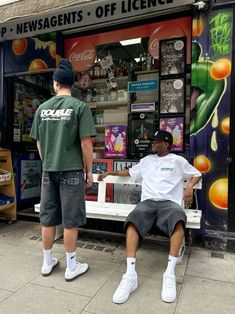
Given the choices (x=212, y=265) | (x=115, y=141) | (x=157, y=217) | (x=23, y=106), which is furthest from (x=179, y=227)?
(x=23, y=106)

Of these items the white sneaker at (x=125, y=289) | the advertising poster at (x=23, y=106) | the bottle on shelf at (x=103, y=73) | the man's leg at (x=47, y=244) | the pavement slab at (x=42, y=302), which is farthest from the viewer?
the advertising poster at (x=23, y=106)

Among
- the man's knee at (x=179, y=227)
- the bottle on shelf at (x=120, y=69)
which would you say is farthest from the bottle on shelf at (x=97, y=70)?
the man's knee at (x=179, y=227)

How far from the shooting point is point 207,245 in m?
3.45

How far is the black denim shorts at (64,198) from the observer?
2.66 m

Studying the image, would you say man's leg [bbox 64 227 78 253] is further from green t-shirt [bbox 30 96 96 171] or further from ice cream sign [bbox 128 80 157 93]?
ice cream sign [bbox 128 80 157 93]

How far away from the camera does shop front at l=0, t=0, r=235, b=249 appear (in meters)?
3.35

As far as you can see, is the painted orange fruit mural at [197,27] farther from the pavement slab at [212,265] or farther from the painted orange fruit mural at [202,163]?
the pavement slab at [212,265]

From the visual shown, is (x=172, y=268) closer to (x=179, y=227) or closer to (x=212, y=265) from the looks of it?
(x=179, y=227)

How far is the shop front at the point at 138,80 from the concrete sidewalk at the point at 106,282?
62 centimetres

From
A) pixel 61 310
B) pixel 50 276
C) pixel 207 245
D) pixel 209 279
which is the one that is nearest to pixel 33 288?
pixel 50 276

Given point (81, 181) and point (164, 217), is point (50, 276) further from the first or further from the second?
point (164, 217)

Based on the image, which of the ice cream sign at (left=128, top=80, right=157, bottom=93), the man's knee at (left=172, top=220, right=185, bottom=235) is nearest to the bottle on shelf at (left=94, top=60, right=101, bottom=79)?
the ice cream sign at (left=128, top=80, right=157, bottom=93)

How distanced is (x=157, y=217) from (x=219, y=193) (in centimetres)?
98

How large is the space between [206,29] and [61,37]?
2.10m
